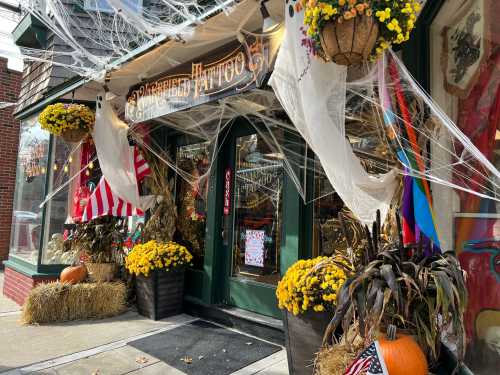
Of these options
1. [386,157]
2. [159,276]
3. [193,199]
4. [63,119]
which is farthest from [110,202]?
[386,157]

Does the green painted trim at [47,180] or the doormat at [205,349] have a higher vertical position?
the green painted trim at [47,180]

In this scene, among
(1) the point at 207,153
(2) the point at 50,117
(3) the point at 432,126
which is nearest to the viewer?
(3) the point at 432,126

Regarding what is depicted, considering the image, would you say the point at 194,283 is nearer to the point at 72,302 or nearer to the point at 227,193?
the point at 227,193

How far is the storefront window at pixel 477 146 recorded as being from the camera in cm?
215

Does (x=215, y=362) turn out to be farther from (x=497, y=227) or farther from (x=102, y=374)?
(x=497, y=227)

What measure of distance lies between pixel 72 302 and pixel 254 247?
255 centimetres

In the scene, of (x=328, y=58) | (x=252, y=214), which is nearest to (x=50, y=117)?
(x=252, y=214)

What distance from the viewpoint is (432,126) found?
2268 millimetres

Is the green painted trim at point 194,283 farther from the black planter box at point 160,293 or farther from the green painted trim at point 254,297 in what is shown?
the green painted trim at point 254,297

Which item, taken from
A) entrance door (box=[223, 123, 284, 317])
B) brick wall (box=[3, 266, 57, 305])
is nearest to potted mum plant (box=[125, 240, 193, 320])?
entrance door (box=[223, 123, 284, 317])

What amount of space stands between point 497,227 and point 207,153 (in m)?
4.03

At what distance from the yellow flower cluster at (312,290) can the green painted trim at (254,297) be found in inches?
52.5

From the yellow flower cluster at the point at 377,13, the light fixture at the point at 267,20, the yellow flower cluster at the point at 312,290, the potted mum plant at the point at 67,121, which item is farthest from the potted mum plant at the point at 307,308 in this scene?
the potted mum plant at the point at 67,121

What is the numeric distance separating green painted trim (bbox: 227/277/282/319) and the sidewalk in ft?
1.13
